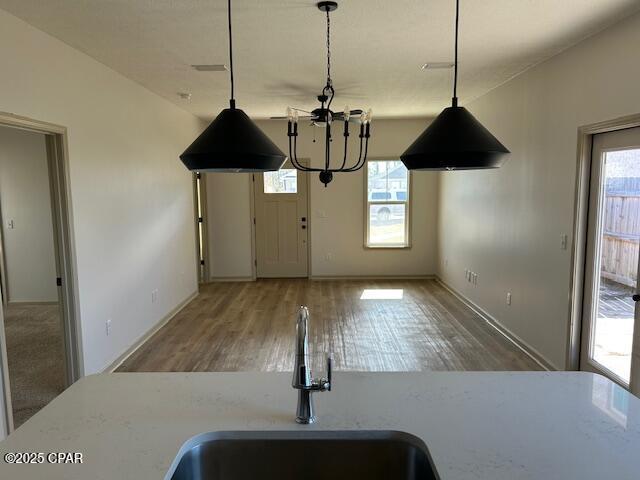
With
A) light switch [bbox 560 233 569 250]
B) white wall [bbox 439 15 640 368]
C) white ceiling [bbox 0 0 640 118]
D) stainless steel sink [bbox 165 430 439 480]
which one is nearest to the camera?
stainless steel sink [bbox 165 430 439 480]

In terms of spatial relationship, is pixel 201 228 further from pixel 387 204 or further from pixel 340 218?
pixel 387 204

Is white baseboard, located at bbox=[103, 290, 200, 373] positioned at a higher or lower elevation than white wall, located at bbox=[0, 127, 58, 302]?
lower

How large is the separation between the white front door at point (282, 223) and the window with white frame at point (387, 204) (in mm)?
1050

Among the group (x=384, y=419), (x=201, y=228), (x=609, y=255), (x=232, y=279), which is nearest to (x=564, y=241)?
(x=609, y=255)

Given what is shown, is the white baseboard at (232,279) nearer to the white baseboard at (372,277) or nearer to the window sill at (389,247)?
the white baseboard at (372,277)

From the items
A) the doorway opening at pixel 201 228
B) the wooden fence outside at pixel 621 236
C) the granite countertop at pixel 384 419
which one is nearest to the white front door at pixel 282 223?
the doorway opening at pixel 201 228

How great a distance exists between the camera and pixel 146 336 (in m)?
4.60

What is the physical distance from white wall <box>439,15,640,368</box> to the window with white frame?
70.5 inches

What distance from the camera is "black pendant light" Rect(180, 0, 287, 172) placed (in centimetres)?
133

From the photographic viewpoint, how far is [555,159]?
3623 millimetres

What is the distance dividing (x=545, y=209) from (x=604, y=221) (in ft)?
2.18

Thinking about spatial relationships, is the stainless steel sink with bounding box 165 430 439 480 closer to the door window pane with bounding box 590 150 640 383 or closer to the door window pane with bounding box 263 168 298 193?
the door window pane with bounding box 590 150 640 383

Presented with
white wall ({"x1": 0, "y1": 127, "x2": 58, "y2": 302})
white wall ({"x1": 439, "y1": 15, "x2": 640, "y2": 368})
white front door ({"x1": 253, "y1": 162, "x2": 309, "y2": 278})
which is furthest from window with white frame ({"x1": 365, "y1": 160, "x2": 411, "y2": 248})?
white wall ({"x1": 0, "y1": 127, "x2": 58, "y2": 302})

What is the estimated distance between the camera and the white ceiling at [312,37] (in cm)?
260
